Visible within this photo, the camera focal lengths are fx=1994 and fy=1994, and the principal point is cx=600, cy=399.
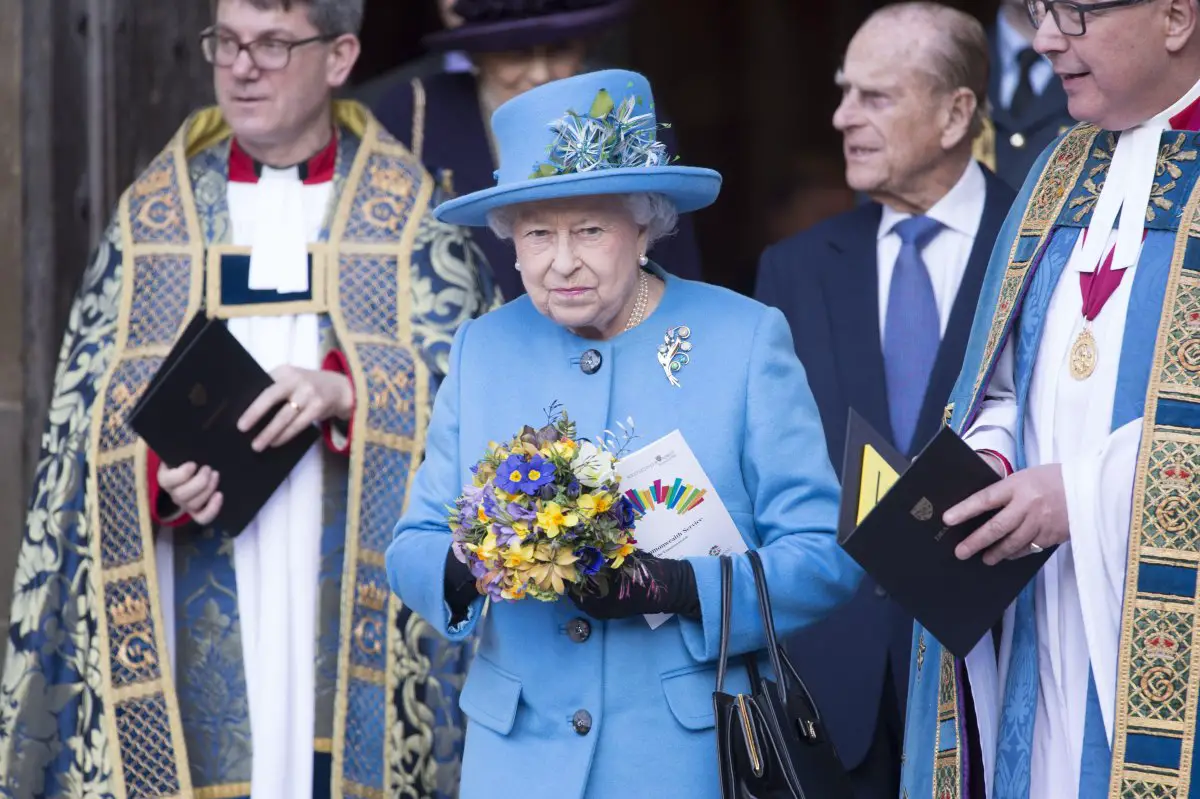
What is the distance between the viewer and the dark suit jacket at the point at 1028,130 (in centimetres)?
612

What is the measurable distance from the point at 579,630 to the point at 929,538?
2.20 feet

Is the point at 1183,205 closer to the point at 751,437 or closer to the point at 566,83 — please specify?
the point at 751,437

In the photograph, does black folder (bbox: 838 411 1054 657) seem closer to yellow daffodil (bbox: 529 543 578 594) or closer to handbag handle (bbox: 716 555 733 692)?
handbag handle (bbox: 716 555 733 692)

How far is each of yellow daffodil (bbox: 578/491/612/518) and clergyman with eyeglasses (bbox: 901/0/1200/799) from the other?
64 cm

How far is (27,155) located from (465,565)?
2.83 m

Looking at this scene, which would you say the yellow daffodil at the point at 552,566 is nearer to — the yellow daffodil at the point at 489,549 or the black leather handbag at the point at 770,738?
the yellow daffodil at the point at 489,549

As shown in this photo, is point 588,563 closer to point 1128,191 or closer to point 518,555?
point 518,555

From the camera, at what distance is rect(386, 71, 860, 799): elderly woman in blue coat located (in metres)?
3.68

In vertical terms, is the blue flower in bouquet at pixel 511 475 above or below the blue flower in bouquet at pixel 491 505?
above

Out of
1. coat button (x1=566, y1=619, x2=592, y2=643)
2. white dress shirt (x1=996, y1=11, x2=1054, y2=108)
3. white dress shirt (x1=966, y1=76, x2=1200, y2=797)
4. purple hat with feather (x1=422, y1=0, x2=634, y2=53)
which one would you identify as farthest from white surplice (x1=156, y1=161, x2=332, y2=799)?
white dress shirt (x1=996, y1=11, x2=1054, y2=108)

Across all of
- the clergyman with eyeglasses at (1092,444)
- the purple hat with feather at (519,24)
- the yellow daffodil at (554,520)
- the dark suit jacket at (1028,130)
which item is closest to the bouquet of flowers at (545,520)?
the yellow daffodil at (554,520)

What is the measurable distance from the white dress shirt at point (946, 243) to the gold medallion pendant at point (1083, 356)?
4.54 feet

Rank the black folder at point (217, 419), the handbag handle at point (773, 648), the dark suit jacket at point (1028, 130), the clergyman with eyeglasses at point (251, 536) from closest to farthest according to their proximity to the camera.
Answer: the handbag handle at point (773, 648)
the black folder at point (217, 419)
the clergyman with eyeglasses at point (251, 536)
the dark suit jacket at point (1028, 130)

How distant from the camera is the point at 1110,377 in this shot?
3.73m
